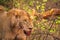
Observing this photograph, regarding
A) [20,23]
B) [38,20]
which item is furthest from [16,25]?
[38,20]

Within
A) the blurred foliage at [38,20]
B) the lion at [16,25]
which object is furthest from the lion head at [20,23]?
the blurred foliage at [38,20]

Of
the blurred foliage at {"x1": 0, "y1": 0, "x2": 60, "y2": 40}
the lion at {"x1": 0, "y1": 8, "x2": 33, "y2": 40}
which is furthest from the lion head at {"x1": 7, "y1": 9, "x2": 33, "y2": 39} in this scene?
the blurred foliage at {"x1": 0, "y1": 0, "x2": 60, "y2": 40}

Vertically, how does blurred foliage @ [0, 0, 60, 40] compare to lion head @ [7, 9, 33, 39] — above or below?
below

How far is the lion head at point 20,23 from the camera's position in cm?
582

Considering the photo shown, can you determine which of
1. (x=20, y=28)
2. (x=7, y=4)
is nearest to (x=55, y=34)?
(x=7, y=4)

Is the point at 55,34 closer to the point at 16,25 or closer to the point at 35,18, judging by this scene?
the point at 35,18

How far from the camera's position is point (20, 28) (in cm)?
588

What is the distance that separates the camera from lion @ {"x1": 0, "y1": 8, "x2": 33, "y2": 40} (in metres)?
5.84

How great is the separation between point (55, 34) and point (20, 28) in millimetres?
2243

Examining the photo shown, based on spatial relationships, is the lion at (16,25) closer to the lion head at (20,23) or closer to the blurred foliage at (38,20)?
the lion head at (20,23)

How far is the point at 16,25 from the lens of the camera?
5.84 m

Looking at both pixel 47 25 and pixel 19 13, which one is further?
pixel 47 25

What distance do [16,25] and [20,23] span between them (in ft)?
0.31

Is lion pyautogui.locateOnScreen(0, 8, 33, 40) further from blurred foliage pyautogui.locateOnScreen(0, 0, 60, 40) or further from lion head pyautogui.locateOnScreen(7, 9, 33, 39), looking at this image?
blurred foliage pyautogui.locateOnScreen(0, 0, 60, 40)
